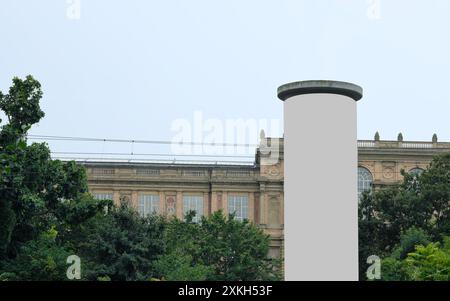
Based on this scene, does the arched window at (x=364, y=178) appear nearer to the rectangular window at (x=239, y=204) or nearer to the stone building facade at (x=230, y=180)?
the stone building facade at (x=230, y=180)

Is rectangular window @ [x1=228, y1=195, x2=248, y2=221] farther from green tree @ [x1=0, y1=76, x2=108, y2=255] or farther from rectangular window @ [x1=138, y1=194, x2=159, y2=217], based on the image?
green tree @ [x1=0, y1=76, x2=108, y2=255]

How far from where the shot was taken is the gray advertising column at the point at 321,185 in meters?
11.9

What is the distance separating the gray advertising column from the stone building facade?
165ft

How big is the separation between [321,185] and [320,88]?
4.24ft

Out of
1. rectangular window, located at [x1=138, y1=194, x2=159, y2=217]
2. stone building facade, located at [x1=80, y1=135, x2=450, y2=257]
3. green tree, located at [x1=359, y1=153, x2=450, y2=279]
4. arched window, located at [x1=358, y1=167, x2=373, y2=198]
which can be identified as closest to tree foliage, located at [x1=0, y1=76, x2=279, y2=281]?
green tree, located at [x1=359, y1=153, x2=450, y2=279]

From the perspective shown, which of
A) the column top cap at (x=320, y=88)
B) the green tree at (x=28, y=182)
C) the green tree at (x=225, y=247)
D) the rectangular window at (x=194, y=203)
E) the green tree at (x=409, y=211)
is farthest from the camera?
the rectangular window at (x=194, y=203)

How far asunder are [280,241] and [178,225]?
55.8 feet

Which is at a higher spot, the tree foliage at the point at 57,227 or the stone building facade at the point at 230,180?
the stone building facade at the point at 230,180

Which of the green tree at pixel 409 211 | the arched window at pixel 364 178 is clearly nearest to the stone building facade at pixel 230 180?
the arched window at pixel 364 178

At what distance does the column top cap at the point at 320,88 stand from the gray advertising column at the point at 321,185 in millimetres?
13

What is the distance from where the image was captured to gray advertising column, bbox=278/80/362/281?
468 inches
